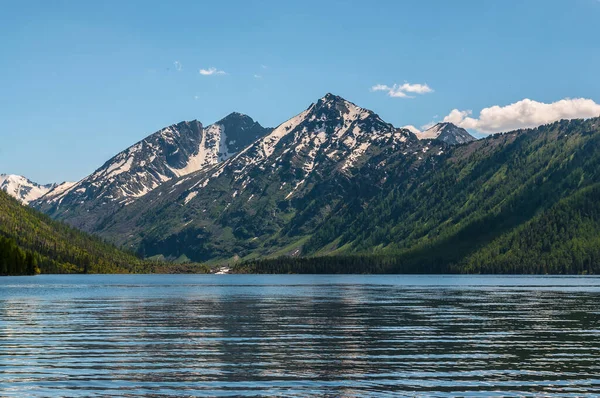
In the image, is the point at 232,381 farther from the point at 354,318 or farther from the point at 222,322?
the point at 354,318

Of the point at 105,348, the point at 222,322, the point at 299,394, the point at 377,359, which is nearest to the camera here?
the point at 299,394

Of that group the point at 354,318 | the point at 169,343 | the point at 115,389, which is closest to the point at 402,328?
the point at 354,318

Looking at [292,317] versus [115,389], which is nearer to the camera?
[115,389]

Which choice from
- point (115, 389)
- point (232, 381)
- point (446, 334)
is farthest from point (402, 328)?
point (115, 389)

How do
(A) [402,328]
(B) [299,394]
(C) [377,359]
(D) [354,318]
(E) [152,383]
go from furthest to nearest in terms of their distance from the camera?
(D) [354,318] → (A) [402,328] → (C) [377,359] → (E) [152,383] → (B) [299,394]

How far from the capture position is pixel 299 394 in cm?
4509

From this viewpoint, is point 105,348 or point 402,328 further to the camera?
point 402,328

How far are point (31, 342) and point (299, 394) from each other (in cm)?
3595

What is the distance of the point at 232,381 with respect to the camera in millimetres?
50125

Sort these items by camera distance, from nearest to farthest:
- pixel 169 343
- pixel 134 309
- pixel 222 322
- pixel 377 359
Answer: pixel 377 359
pixel 169 343
pixel 222 322
pixel 134 309

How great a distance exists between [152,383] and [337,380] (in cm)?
1142

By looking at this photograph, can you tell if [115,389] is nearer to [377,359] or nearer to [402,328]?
[377,359]

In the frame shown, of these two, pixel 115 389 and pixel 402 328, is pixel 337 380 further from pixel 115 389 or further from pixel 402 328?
pixel 402 328

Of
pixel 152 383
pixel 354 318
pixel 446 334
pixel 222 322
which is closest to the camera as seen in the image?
pixel 152 383
